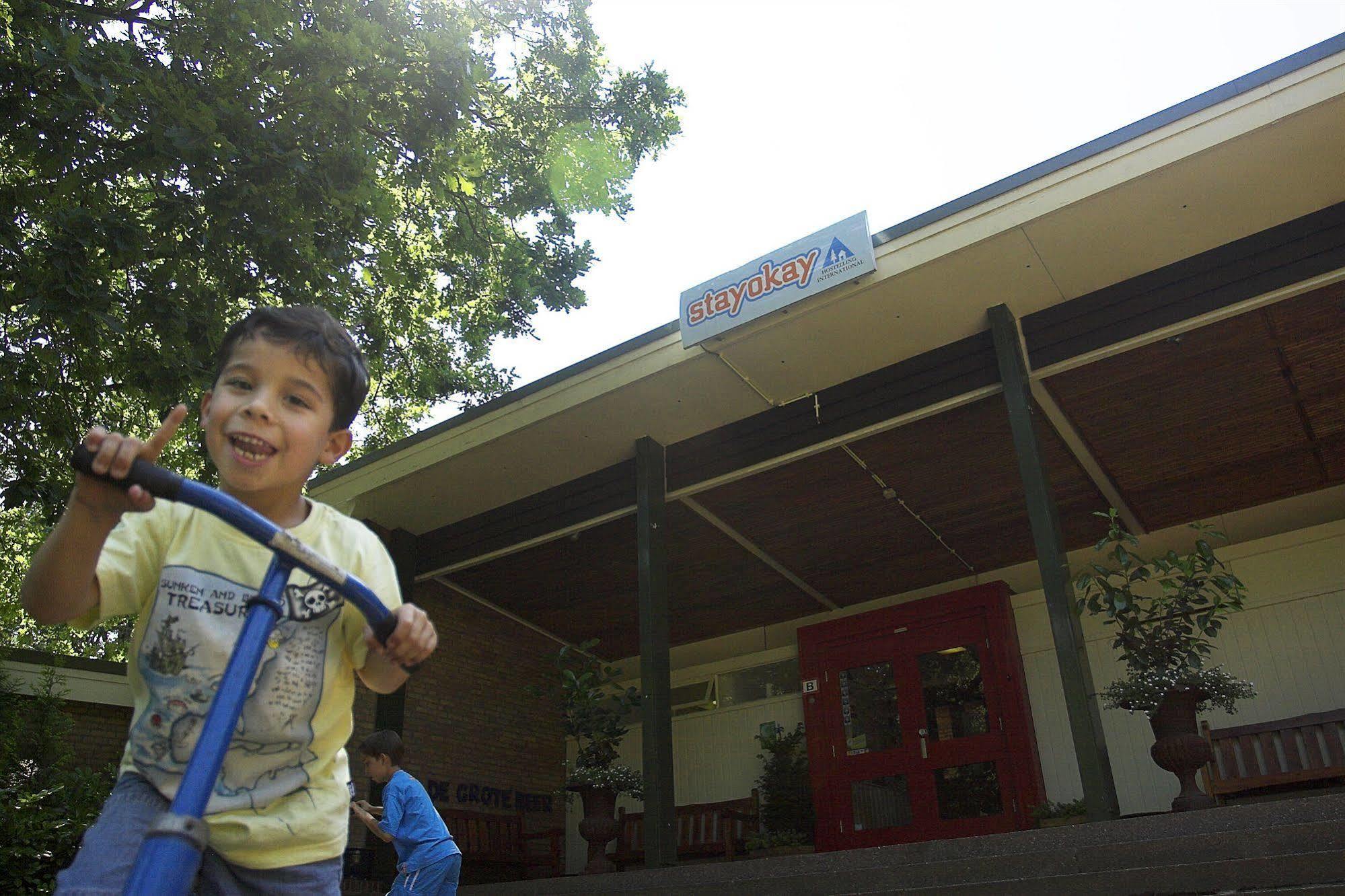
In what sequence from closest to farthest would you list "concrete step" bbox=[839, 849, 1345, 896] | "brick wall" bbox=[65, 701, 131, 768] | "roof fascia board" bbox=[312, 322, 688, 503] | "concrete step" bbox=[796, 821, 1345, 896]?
"concrete step" bbox=[839, 849, 1345, 896] → "concrete step" bbox=[796, 821, 1345, 896] → "roof fascia board" bbox=[312, 322, 688, 503] → "brick wall" bbox=[65, 701, 131, 768]

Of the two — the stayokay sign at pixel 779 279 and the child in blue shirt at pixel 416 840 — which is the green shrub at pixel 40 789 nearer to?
the child in blue shirt at pixel 416 840

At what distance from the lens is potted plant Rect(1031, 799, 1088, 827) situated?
322 inches

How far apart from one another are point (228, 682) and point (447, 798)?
1008 cm

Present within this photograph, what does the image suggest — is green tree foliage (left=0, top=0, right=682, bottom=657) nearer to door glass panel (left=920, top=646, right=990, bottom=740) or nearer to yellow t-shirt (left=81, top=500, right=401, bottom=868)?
yellow t-shirt (left=81, top=500, right=401, bottom=868)

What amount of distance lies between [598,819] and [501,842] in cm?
302

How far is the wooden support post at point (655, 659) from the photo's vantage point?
729 centimetres

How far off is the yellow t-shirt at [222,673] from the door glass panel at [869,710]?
390 inches

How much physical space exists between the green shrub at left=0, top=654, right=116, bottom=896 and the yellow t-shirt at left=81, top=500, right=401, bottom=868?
5.60 metres

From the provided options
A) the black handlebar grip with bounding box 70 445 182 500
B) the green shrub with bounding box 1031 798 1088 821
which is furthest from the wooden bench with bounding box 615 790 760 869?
the black handlebar grip with bounding box 70 445 182 500

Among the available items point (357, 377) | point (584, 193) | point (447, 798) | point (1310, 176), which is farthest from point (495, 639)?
point (357, 377)

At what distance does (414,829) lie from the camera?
5590 mm

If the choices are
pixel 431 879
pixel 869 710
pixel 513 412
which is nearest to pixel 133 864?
pixel 431 879

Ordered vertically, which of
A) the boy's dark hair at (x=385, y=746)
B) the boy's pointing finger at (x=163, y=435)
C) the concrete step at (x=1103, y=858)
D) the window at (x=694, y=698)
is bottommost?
the concrete step at (x=1103, y=858)

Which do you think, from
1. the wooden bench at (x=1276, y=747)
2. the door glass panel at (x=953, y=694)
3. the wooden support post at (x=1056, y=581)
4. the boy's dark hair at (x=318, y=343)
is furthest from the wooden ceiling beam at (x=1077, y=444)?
the boy's dark hair at (x=318, y=343)
